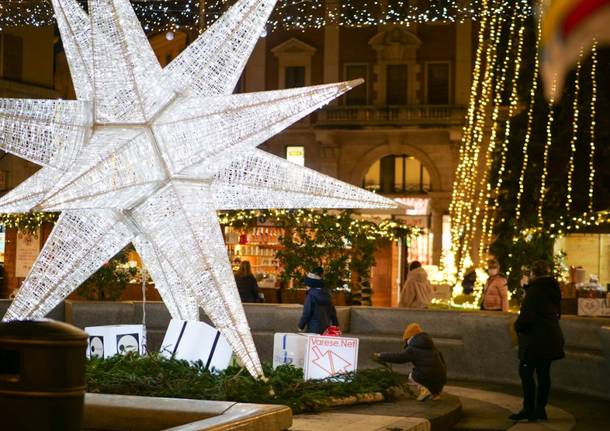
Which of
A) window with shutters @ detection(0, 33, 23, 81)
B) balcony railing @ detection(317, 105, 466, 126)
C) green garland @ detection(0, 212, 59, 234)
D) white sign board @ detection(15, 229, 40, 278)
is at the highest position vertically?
window with shutters @ detection(0, 33, 23, 81)

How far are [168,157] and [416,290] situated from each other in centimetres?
1051

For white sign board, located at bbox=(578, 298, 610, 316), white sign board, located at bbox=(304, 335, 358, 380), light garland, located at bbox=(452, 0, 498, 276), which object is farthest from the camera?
light garland, located at bbox=(452, 0, 498, 276)

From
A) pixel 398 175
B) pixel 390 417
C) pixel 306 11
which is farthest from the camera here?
pixel 398 175

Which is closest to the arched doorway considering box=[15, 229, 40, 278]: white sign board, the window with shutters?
the window with shutters

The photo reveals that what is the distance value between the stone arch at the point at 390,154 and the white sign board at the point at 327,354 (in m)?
31.6

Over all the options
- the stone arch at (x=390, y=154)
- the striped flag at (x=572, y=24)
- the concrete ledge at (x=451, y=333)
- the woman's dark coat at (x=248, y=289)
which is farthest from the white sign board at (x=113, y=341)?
the stone arch at (x=390, y=154)

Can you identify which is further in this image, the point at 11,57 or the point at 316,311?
the point at 11,57

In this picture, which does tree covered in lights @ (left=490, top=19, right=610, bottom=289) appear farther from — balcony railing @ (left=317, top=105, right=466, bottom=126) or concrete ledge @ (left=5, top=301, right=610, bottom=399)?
concrete ledge @ (left=5, top=301, right=610, bottom=399)

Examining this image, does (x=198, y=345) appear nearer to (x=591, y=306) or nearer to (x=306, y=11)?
(x=306, y=11)

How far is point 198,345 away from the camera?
12.3 metres

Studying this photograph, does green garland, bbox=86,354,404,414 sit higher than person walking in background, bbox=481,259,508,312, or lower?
lower

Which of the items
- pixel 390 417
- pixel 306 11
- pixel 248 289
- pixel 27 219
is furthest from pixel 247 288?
pixel 390 417

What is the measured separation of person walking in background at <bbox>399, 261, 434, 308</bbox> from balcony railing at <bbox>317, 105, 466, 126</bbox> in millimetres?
22655

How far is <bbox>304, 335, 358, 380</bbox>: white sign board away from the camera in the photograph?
39.2 feet
